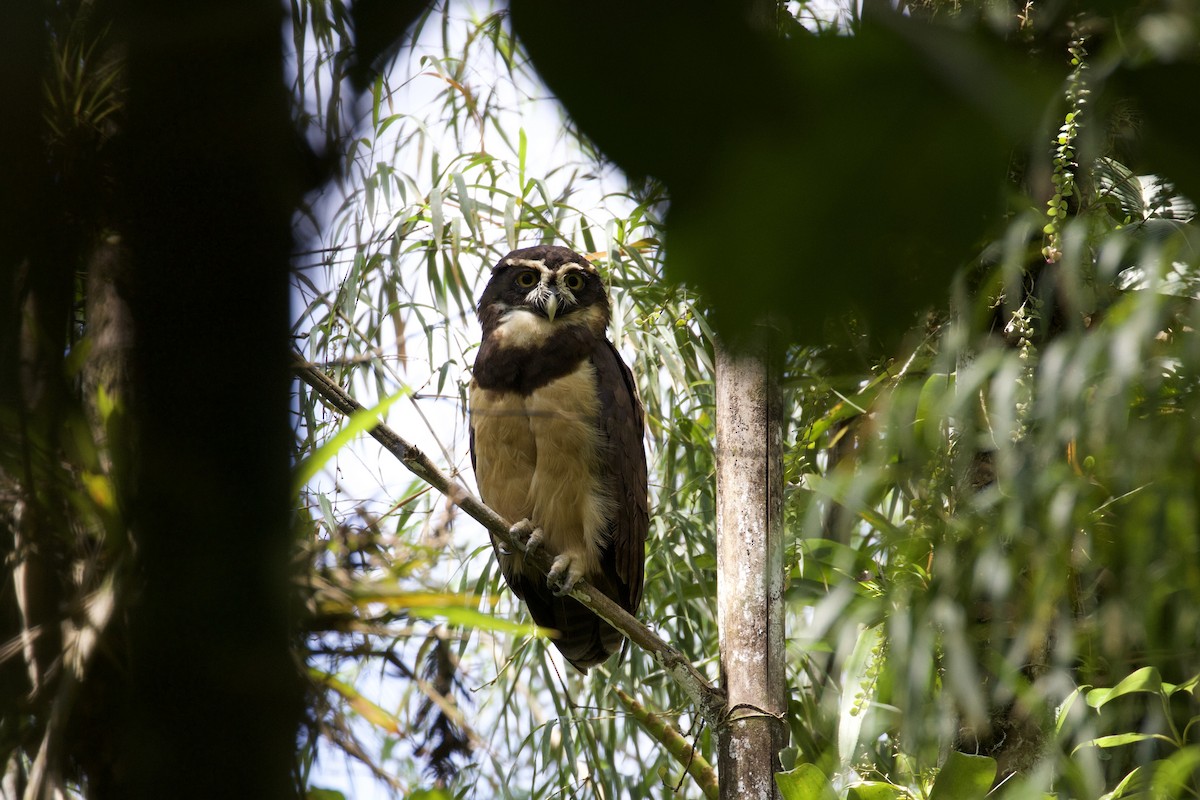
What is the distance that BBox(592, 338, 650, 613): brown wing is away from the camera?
9.98 ft

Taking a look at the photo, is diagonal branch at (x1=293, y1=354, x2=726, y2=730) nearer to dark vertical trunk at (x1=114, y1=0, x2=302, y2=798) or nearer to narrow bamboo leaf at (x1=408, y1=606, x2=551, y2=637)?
narrow bamboo leaf at (x1=408, y1=606, x2=551, y2=637)

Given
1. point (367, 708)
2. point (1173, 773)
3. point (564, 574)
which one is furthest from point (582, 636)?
point (367, 708)

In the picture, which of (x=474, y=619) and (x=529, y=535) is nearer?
(x=474, y=619)

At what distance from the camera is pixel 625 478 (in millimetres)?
3062

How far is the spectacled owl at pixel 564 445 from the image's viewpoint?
304 cm

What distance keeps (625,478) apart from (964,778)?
1333 millimetres

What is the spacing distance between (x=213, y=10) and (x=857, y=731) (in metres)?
2.38

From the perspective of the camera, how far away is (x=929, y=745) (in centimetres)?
231

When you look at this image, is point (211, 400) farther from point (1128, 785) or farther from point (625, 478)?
point (625, 478)

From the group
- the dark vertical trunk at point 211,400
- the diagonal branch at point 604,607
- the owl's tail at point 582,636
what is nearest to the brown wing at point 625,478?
the owl's tail at point 582,636

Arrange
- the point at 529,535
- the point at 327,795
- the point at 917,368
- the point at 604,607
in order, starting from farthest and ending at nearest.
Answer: the point at 529,535, the point at 917,368, the point at 604,607, the point at 327,795

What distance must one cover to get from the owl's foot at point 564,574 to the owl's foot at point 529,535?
0.07 meters

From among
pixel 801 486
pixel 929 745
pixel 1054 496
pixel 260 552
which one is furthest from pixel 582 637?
pixel 260 552

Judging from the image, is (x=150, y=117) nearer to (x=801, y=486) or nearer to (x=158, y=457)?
(x=158, y=457)
